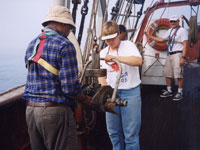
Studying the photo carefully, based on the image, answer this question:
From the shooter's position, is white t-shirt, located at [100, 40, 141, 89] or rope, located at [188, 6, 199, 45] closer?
white t-shirt, located at [100, 40, 141, 89]

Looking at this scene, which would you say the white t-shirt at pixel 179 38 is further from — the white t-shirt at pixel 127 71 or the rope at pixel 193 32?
the white t-shirt at pixel 127 71

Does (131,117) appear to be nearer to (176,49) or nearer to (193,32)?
(176,49)

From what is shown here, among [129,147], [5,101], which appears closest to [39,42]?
[5,101]

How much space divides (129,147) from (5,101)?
112 cm

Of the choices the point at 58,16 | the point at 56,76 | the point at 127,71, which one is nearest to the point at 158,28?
the point at 127,71

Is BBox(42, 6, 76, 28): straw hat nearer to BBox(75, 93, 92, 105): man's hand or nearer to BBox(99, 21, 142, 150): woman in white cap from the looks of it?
BBox(99, 21, 142, 150): woman in white cap

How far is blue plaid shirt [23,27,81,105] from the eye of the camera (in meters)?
1.23

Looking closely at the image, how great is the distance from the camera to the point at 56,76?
1.27m

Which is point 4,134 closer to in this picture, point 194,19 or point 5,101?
point 5,101

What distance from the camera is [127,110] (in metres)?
1.66

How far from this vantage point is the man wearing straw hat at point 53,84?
48.6 inches

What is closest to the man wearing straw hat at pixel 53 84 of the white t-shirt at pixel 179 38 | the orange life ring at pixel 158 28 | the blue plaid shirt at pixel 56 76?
the blue plaid shirt at pixel 56 76

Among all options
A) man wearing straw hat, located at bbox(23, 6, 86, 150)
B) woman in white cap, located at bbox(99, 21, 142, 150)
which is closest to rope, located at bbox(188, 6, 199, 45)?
woman in white cap, located at bbox(99, 21, 142, 150)

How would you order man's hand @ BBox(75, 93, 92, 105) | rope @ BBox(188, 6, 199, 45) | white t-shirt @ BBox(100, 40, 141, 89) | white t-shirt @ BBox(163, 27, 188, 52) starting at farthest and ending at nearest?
rope @ BBox(188, 6, 199, 45), white t-shirt @ BBox(163, 27, 188, 52), white t-shirt @ BBox(100, 40, 141, 89), man's hand @ BBox(75, 93, 92, 105)
